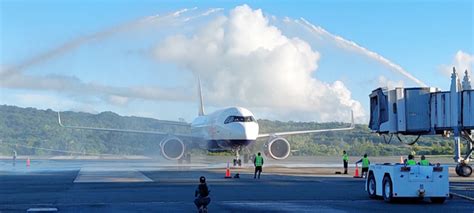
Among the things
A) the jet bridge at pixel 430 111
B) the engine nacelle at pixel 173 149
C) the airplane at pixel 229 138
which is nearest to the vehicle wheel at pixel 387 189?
the jet bridge at pixel 430 111

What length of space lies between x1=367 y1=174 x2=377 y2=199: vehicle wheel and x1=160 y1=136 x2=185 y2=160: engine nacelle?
100ft

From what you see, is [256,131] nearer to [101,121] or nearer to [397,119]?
[397,119]

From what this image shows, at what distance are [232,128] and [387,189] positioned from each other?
29.5 metres

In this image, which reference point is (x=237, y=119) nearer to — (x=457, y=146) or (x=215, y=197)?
(x=457, y=146)

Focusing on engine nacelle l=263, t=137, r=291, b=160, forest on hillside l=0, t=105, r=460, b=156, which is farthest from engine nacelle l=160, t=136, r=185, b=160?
forest on hillside l=0, t=105, r=460, b=156

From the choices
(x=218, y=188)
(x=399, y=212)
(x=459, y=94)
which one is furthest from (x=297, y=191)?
(x=459, y=94)

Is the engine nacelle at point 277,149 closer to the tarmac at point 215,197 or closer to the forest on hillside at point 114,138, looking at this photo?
the tarmac at point 215,197

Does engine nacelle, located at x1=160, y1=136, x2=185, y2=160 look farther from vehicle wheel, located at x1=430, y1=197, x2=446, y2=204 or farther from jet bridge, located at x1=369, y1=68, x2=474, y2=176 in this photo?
vehicle wheel, located at x1=430, y1=197, x2=446, y2=204

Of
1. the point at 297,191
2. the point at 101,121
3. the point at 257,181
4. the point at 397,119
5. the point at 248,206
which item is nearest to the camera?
the point at 248,206

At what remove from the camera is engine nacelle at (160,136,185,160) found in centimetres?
5372

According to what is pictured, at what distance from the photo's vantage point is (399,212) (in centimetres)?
1927

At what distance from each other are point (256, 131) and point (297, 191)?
83.2ft

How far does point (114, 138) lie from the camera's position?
135 metres

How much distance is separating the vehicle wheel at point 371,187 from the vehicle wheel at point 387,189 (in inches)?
27.9
